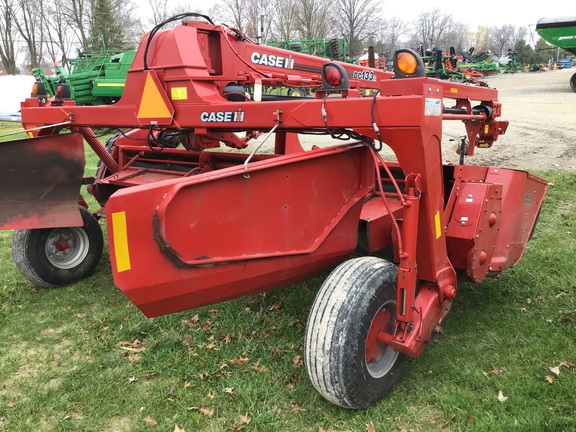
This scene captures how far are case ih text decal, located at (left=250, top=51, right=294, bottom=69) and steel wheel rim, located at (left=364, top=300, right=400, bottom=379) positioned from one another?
2488 mm

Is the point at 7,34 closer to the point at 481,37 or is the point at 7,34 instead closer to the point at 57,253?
the point at 57,253

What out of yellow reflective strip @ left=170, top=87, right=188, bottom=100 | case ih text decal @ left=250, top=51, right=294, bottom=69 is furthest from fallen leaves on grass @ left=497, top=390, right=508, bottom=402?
case ih text decal @ left=250, top=51, right=294, bottom=69

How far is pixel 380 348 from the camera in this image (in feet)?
9.33

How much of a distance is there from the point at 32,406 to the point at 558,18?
21.9 metres

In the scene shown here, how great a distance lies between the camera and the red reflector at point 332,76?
2913mm

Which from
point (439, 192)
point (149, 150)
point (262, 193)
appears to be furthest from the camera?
point (149, 150)

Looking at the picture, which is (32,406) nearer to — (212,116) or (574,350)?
(212,116)

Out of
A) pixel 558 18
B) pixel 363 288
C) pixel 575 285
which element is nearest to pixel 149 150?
pixel 363 288

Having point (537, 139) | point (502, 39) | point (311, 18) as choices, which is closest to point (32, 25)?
point (311, 18)

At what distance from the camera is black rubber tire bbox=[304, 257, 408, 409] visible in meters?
A: 2.56

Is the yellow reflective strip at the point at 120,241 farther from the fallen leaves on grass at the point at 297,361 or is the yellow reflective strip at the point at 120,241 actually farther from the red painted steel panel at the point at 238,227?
the fallen leaves on grass at the point at 297,361

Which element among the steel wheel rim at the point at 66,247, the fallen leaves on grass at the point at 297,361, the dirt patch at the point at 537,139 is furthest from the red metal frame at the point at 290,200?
the dirt patch at the point at 537,139

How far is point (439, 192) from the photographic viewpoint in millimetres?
2842

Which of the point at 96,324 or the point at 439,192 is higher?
the point at 439,192
